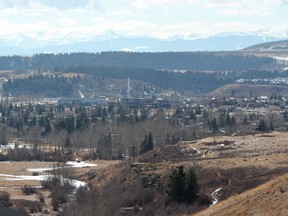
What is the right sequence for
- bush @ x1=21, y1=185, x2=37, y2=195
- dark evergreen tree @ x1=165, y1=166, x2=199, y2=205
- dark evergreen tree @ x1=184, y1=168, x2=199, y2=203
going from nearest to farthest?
dark evergreen tree @ x1=165, y1=166, x2=199, y2=205
dark evergreen tree @ x1=184, y1=168, x2=199, y2=203
bush @ x1=21, y1=185, x2=37, y2=195

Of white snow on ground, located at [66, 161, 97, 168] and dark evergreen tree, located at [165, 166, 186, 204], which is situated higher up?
dark evergreen tree, located at [165, 166, 186, 204]

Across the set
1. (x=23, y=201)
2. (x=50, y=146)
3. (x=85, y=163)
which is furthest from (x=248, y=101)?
(x=23, y=201)

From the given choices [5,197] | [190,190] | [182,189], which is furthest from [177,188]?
[5,197]

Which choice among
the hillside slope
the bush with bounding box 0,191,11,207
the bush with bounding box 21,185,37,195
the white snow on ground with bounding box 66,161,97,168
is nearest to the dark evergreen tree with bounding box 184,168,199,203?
the hillside slope

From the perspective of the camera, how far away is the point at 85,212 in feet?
149

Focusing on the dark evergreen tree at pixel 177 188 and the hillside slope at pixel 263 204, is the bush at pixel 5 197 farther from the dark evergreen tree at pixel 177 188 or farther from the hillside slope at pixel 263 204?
the hillside slope at pixel 263 204

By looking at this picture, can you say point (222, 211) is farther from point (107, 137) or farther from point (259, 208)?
point (107, 137)

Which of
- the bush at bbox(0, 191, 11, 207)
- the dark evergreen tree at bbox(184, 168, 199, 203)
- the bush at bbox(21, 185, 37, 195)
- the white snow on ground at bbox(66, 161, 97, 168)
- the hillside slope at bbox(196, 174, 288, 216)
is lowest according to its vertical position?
the white snow on ground at bbox(66, 161, 97, 168)

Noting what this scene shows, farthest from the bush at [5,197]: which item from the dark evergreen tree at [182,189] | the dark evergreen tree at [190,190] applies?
the dark evergreen tree at [190,190]

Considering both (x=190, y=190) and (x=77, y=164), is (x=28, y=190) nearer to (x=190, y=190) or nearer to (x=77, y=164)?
(x=77, y=164)

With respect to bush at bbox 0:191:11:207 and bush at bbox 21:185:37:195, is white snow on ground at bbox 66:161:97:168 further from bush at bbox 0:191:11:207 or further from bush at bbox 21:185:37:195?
bush at bbox 0:191:11:207

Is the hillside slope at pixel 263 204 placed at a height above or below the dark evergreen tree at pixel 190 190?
above

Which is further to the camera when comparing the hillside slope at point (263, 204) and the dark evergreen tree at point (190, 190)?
the dark evergreen tree at point (190, 190)

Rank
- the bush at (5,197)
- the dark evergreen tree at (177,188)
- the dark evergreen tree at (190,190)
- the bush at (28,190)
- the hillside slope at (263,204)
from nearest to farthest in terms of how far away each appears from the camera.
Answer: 1. the hillside slope at (263,204)
2. the dark evergreen tree at (177,188)
3. the dark evergreen tree at (190,190)
4. the bush at (5,197)
5. the bush at (28,190)
